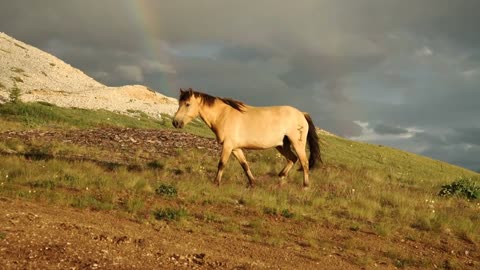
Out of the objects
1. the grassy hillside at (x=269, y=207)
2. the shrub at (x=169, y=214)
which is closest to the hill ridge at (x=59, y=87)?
the grassy hillside at (x=269, y=207)

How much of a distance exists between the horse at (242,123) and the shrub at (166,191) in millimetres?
2110

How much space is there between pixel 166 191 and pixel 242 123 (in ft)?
12.6

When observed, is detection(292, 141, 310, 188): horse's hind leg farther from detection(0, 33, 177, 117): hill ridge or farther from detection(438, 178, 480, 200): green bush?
detection(0, 33, 177, 117): hill ridge

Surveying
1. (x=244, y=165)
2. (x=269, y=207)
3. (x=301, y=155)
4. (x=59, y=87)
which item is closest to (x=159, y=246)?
(x=269, y=207)

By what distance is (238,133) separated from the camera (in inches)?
599

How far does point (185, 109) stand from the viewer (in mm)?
15008

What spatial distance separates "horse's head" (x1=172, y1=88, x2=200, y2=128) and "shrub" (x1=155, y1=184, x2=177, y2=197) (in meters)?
2.62

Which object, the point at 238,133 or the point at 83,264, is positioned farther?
the point at 238,133

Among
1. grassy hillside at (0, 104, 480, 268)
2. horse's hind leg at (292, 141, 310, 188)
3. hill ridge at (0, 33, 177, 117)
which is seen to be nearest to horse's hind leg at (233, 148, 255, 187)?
grassy hillside at (0, 104, 480, 268)

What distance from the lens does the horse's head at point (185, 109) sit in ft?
48.9

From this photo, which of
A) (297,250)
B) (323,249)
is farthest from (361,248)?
(297,250)

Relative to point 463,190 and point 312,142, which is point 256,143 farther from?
point 463,190

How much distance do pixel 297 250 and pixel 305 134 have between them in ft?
27.1

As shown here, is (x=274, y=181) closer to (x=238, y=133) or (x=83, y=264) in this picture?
(x=238, y=133)
